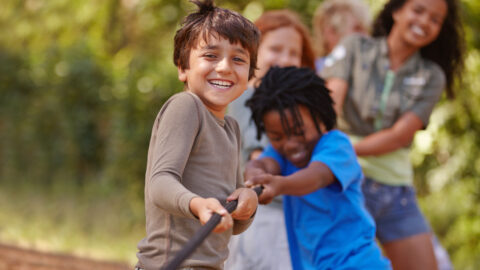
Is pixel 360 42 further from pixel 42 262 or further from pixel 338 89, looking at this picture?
pixel 42 262

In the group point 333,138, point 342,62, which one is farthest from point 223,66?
point 342,62

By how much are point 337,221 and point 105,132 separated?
6.17 metres

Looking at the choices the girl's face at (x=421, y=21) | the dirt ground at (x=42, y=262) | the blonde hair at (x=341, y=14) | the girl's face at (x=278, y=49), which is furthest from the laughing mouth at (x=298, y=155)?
the dirt ground at (x=42, y=262)

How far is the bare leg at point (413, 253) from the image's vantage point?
314 cm

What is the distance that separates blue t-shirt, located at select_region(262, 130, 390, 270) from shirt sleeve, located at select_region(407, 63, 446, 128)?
0.94 meters

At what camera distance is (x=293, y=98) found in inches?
99.3

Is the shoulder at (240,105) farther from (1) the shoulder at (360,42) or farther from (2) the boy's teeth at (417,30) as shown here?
(2) the boy's teeth at (417,30)

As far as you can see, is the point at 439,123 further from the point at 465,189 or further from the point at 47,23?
the point at 47,23

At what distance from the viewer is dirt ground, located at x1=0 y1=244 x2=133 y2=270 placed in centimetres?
523

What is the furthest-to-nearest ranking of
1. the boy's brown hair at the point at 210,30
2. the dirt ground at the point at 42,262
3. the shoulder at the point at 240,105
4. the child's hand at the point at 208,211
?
the dirt ground at the point at 42,262 < the shoulder at the point at 240,105 < the boy's brown hair at the point at 210,30 < the child's hand at the point at 208,211

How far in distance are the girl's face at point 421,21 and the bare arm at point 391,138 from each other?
0.42 m

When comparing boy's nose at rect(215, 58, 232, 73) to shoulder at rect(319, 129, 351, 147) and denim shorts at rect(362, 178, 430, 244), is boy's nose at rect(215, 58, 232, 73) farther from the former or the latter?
denim shorts at rect(362, 178, 430, 244)

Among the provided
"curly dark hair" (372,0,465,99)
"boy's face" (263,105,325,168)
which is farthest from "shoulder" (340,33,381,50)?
"boy's face" (263,105,325,168)

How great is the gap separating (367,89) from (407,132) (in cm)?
31
